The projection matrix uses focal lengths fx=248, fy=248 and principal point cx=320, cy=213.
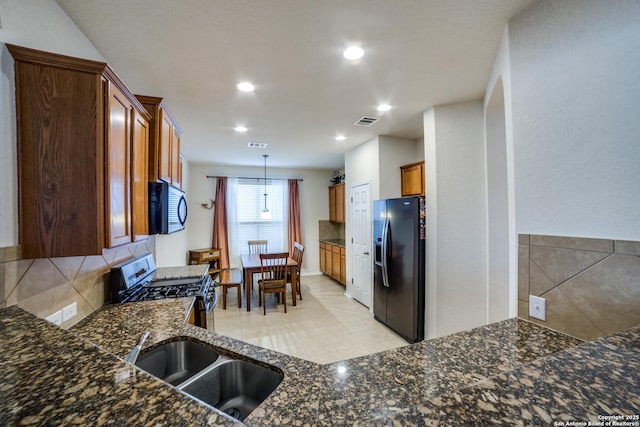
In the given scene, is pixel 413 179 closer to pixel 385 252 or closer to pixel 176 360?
pixel 385 252

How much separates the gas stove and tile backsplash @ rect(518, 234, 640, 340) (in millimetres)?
2113

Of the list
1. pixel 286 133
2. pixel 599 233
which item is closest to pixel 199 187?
pixel 286 133

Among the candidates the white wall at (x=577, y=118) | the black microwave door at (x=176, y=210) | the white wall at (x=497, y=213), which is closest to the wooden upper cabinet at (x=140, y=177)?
the black microwave door at (x=176, y=210)

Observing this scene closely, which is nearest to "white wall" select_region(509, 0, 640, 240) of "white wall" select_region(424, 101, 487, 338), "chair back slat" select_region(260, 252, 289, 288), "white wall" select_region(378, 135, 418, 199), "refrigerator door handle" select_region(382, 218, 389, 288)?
"white wall" select_region(424, 101, 487, 338)

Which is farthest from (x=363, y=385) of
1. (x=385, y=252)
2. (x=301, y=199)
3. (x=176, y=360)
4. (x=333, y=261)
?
(x=301, y=199)

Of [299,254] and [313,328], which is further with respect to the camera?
[299,254]

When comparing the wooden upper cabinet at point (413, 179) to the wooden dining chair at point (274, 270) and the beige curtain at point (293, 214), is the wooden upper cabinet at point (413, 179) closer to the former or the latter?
the wooden dining chair at point (274, 270)

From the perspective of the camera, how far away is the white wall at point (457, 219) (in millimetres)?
2496

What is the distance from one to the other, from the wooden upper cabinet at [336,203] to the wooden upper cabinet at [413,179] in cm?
183

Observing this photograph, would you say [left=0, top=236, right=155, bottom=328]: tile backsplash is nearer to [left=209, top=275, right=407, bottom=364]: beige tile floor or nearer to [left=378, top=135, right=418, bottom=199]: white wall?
[left=209, top=275, right=407, bottom=364]: beige tile floor

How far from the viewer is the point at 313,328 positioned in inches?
127

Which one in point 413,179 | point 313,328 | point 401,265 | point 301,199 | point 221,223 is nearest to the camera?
point 401,265

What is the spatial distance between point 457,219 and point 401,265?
81 centimetres

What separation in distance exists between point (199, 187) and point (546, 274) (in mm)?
5801
